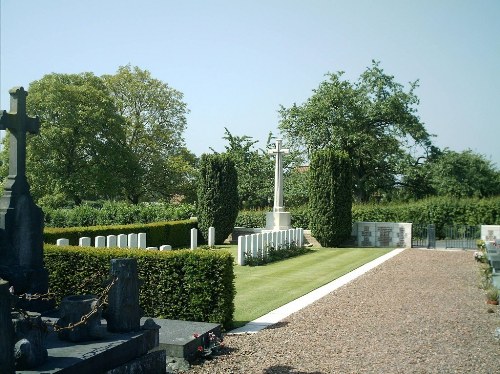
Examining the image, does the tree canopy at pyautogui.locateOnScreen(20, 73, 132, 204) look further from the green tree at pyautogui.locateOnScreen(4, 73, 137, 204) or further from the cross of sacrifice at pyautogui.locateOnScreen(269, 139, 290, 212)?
the cross of sacrifice at pyautogui.locateOnScreen(269, 139, 290, 212)

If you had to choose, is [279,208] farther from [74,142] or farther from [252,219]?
[74,142]

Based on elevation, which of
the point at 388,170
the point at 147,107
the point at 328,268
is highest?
the point at 147,107

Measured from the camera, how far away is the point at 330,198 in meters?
24.8

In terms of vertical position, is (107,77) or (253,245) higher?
(107,77)

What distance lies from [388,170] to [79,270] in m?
31.8

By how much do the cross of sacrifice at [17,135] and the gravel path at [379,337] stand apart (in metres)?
3.72

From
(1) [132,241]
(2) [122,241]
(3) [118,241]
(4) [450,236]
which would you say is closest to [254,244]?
(1) [132,241]

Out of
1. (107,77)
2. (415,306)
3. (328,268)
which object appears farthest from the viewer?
(107,77)

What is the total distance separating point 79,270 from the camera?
9.59 metres

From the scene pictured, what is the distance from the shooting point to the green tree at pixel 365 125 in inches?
1447

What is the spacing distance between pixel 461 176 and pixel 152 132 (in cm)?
2594

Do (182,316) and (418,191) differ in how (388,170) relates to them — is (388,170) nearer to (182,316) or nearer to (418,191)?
(418,191)

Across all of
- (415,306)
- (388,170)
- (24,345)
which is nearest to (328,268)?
(415,306)

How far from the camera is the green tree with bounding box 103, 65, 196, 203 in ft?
135
